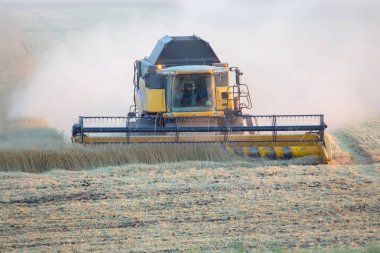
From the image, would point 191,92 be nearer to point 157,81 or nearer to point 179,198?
point 157,81

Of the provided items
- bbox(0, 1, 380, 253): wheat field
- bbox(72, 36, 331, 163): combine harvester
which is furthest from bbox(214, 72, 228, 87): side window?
bbox(0, 1, 380, 253): wheat field

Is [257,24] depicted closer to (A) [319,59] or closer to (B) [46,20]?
(A) [319,59]

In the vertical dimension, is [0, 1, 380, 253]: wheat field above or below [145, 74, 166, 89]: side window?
below

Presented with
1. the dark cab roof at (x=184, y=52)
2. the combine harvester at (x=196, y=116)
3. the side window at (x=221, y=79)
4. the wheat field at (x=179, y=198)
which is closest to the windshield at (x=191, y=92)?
the combine harvester at (x=196, y=116)

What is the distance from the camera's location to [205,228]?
10.8 meters

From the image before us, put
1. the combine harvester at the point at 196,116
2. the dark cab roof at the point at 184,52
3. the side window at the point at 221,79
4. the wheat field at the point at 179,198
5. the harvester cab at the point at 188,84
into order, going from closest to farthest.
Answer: the wheat field at the point at 179,198 < the combine harvester at the point at 196,116 < the harvester cab at the point at 188,84 < the side window at the point at 221,79 < the dark cab roof at the point at 184,52

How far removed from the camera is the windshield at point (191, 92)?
54.0 feet

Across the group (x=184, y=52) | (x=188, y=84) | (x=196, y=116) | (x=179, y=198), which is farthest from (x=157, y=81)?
(x=179, y=198)

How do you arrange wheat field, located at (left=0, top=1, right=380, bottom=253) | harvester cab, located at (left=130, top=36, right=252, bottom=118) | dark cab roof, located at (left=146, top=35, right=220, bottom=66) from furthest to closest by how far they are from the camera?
dark cab roof, located at (left=146, top=35, right=220, bottom=66) < harvester cab, located at (left=130, top=36, right=252, bottom=118) < wheat field, located at (left=0, top=1, right=380, bottom=253)

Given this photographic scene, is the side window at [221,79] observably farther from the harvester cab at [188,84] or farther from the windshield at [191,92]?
the windshield at [191,92]

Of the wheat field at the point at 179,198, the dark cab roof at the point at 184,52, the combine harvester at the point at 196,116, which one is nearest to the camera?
the wheat field at the point at 179,198

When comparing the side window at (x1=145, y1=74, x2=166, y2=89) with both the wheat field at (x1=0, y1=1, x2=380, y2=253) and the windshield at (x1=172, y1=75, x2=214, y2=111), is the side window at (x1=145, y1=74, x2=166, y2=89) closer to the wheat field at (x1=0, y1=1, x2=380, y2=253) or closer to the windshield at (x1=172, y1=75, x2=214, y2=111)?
the windshield at (x1=172, y1=75, x2=214, y2=111)

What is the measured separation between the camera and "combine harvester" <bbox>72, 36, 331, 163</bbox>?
50.1 feet

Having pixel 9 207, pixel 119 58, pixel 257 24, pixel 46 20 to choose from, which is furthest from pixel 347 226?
pixel 46 20
